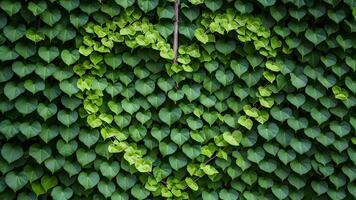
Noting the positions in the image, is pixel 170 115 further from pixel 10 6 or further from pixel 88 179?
pixel 10 6

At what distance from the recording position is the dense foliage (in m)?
2.55

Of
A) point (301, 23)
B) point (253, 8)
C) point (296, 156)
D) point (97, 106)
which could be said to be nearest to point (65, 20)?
point (97, 106)

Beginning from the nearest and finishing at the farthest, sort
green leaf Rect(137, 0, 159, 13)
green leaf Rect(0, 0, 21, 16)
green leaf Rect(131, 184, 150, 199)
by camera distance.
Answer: green leaf Rect(0, 0, 21, 16)
green leaf Rect(137, 0, 159, 13)
green leaf Rect(131, 184, 150, 199)

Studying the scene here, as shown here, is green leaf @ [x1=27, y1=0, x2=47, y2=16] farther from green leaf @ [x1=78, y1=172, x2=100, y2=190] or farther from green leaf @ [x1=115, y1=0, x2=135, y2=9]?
green leaf @ [x1=78, y1=172, x2=100, y2=190]

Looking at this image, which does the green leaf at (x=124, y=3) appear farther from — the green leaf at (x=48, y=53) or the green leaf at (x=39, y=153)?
the green leaf at (x=39, y=153)

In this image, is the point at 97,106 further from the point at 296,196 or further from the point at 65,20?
the point at 296,196

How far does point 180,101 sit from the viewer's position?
8.76ft

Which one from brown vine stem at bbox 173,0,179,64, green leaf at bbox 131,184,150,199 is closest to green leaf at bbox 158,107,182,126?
brown vine stem at bbox 173,0,179,64

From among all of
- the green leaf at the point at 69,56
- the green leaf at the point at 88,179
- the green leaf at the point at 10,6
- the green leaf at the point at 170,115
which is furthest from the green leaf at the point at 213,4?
the green leaf at the point at 88,179

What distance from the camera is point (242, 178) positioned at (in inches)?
107

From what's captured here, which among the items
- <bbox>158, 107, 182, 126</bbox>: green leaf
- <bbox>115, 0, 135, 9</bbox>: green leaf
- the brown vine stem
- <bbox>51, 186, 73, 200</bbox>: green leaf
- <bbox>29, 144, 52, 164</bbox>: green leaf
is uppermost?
<bbox>115, 0, 135, 9</bbox>: green leaf

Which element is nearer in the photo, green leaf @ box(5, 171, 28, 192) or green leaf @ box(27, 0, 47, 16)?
green leaf @ box(27, 0, 47, 16)

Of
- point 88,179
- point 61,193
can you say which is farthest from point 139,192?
point 61,193

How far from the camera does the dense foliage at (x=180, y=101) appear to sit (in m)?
2.55
